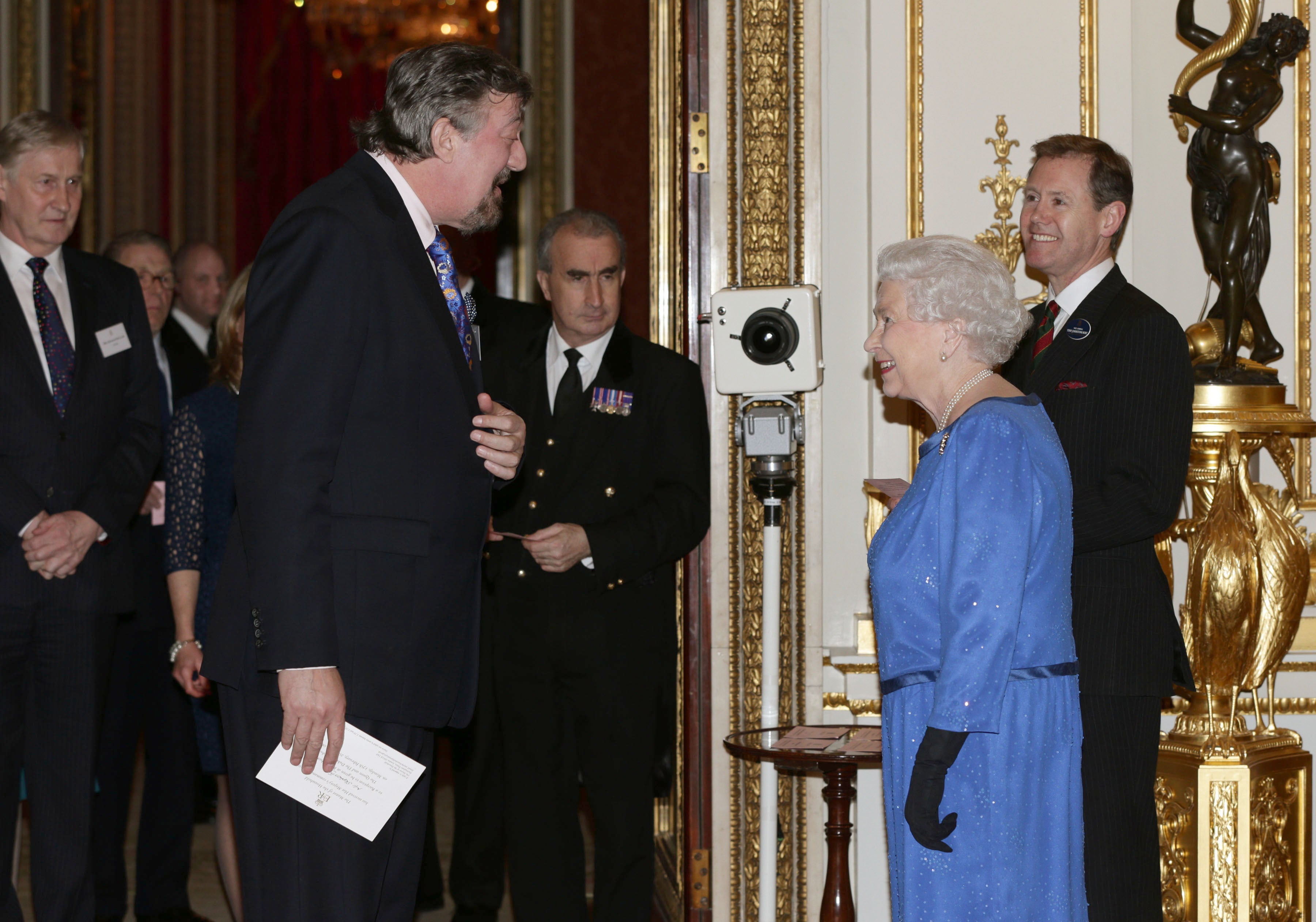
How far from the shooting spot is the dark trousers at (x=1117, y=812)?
8.63 feet

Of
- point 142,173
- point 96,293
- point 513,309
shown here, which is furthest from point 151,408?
point 142,173

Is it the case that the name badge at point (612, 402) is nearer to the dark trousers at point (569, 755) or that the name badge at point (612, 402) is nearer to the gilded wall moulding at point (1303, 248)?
the dark trousers at point (569, 755)

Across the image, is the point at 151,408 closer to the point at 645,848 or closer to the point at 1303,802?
the point at 645,848

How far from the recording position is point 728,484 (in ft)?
12.0

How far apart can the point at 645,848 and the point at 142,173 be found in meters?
5.92

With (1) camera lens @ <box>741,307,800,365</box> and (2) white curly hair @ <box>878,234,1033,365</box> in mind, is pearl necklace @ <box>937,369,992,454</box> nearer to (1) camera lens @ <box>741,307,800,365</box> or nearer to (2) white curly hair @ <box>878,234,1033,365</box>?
(2) white curly hair @ <box>878,234,1033,365</box>

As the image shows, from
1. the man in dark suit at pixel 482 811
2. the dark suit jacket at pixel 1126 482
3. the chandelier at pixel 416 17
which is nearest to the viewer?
the dark suit jacket at pixel 1126 482

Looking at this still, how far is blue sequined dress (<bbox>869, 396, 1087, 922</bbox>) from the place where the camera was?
81.6 inches

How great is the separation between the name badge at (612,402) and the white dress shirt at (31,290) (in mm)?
1272

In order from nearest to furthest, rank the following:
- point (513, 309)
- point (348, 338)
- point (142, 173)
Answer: point (348, 338)
point (513, 309)
point (142, 173)

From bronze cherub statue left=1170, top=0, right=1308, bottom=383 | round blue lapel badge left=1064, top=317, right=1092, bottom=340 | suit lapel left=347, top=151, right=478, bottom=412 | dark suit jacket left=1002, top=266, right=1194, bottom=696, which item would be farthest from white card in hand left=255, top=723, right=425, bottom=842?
bronze cherub statue left=1170, top=0, right=1308, bottom=383

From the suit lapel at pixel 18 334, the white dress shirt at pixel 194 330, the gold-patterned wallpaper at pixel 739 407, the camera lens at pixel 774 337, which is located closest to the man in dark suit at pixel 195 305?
the white dress shirt at pixel 194 330

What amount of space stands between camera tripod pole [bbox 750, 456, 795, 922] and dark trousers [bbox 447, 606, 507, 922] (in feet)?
2.82

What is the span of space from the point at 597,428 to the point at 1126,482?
137 centimetres
